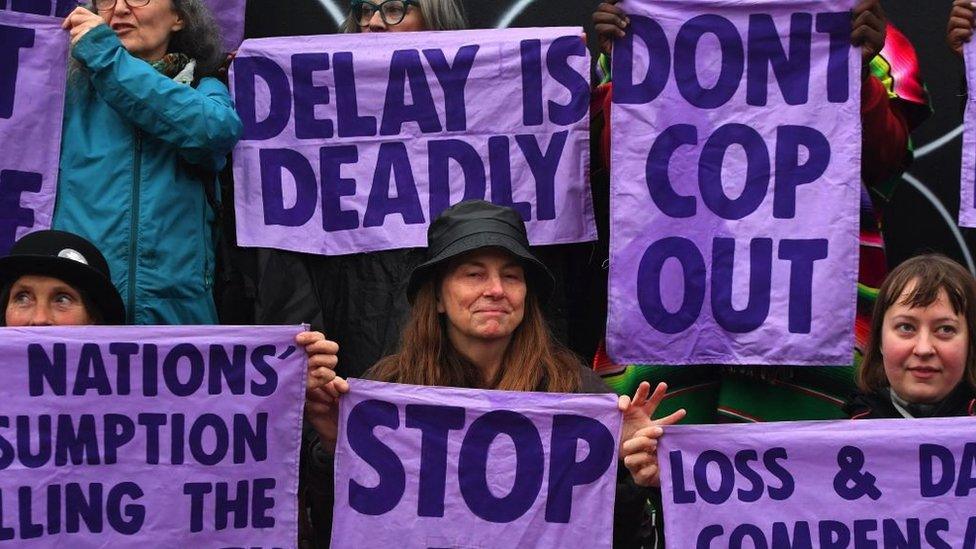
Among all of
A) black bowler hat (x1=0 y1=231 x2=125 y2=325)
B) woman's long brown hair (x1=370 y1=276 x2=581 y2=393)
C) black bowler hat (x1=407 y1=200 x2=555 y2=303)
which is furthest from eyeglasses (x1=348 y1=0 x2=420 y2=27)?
black bowler hat (x1=0 y1=231 x2=125 y2=325)

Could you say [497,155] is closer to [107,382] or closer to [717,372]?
[717,372]

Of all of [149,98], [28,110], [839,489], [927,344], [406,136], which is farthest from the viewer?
[406,136]

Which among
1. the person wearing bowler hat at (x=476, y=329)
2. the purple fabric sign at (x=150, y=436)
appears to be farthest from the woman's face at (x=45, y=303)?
the person wearing bowler hat at (x=476, y=329)

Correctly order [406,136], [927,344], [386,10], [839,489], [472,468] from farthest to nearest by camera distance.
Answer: [386,10] < [406,136] < [927,344] < [472,468] < [839,489]

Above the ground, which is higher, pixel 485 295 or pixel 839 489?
pixel 485 295

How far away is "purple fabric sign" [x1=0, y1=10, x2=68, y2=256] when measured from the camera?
540 centimetres

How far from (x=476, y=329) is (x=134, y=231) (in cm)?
117

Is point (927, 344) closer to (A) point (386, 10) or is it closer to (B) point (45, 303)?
(A) point (386, 10)

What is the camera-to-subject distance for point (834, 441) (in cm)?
451

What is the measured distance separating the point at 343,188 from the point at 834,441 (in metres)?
1.95

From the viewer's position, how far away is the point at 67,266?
483 centimetres

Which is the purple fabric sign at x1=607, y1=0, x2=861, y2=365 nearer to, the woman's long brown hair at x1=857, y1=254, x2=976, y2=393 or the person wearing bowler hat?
the woman's long brown hair at x1=857, y1=254, x2=976, y2=393

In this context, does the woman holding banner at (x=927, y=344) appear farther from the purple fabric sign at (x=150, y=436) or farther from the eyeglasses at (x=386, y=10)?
the eyeglasses at (x=386, y=10)

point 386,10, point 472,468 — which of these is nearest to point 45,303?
point 472,468
